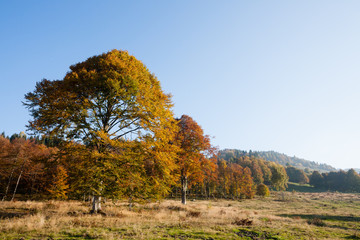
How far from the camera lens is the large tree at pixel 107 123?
37.4 ft

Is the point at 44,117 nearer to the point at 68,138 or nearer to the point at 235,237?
the point at 68,138

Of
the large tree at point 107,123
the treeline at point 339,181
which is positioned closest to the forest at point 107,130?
the large tree at point 107,123

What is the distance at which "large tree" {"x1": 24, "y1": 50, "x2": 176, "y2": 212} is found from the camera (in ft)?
37.4

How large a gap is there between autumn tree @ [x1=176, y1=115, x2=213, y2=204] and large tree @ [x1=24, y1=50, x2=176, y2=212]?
1002cm

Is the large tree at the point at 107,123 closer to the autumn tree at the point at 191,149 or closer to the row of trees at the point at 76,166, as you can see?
the row of trees at the point at 76,166

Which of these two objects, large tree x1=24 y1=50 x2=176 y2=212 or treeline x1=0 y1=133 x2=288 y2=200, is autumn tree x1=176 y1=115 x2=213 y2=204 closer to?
treeline x1=0 y1=133 x2=288 y2=200

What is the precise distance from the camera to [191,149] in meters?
24.3

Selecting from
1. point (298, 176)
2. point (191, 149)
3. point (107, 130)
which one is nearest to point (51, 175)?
point (191, 149)

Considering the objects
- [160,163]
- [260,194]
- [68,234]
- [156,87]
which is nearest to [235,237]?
[160,163]

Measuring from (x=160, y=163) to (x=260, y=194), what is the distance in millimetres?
67502

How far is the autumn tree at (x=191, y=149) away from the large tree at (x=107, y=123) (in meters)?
10.0

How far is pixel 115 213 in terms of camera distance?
543 inches

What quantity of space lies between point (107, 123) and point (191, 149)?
42.3 feet

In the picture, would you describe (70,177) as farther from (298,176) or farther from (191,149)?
(298,176)
